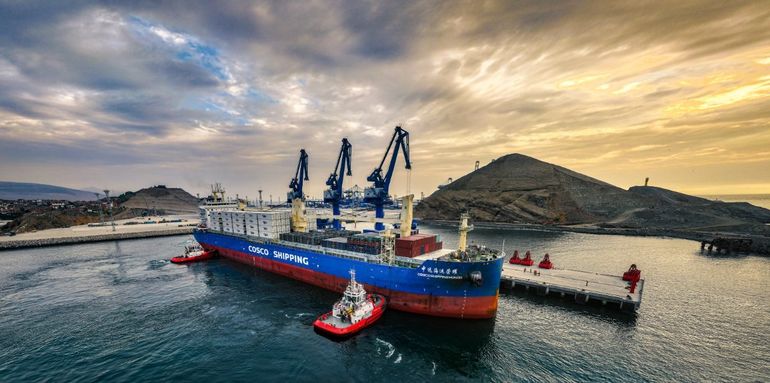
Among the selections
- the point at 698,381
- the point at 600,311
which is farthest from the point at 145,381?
the point at 600,311

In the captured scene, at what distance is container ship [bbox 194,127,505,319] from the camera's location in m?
32.2

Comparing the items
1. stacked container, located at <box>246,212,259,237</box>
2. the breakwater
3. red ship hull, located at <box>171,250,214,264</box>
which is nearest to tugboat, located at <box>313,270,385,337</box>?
stacked container, located at <box>246,212,259,237</box>

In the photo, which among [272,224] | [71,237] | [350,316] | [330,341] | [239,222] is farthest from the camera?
[71,237]

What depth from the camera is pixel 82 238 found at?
83000 millimetres

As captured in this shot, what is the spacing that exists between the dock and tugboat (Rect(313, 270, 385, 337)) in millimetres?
23944

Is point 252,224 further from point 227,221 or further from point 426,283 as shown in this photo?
point 426,283

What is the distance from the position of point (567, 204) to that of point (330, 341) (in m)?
135

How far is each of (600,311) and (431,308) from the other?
74.9 ft

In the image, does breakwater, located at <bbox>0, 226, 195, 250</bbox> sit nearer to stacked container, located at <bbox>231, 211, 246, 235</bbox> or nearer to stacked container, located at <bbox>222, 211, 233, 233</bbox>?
stacked container, located at <bbox>222, 211, 233, 233</bbox>

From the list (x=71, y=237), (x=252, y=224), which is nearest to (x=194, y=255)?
(x=252, y=224)

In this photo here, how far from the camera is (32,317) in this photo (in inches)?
1300

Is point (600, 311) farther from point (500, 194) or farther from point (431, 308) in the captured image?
point (500, 194)

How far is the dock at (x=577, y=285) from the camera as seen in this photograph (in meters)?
36.4

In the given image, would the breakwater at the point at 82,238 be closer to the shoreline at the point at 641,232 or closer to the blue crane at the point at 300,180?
the blue crane at the point at 300,180
